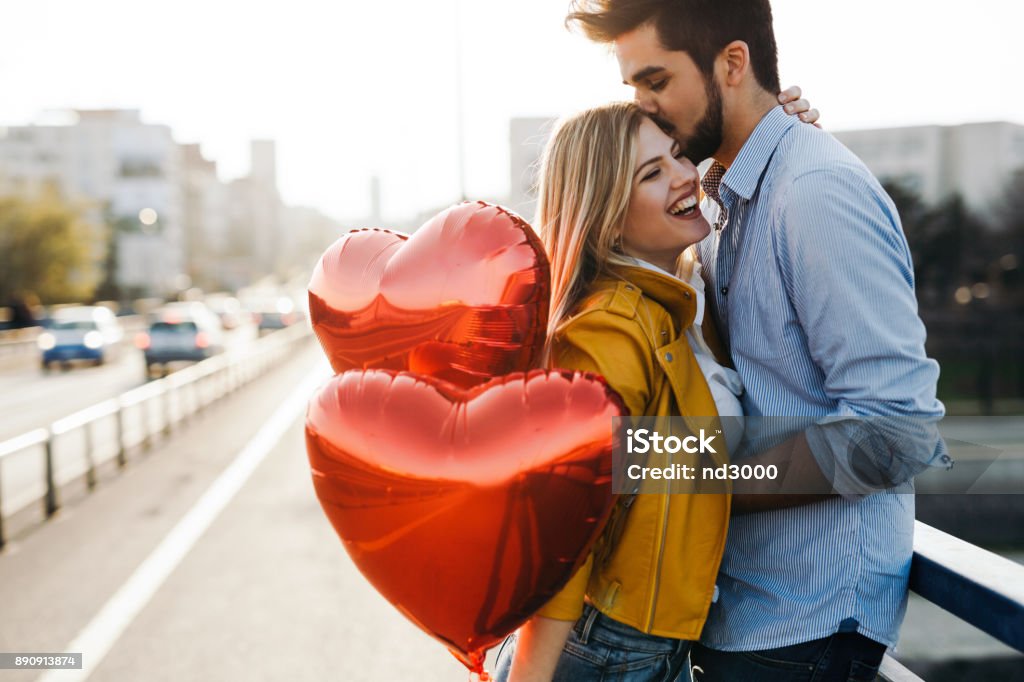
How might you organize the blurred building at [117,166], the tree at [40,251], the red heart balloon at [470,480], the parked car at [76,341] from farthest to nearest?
the blurred building at [117,166] → the tree at [40,251] → the parked car at [76,341] → the red heart balloon at [470,480]

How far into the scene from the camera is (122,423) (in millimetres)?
11883

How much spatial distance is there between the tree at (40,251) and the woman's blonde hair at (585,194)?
188ft

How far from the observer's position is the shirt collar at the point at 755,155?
6.70ft

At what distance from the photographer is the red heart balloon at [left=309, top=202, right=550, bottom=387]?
183 centimetres

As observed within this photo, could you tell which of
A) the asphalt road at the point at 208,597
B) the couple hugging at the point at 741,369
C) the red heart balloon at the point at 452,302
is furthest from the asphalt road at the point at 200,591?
the red heart balloon at the point at 452,302

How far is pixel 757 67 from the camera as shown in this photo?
88.0 inches

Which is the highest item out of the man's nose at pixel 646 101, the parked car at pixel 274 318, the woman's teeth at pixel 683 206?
the man's nose at pixel 646 101

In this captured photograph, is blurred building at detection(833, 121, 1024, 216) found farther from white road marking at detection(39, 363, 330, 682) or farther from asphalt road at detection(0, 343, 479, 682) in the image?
asphalt road at detection(0, 343, 479, 682)

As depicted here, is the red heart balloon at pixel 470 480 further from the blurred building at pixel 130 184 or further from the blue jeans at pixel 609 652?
the blurred building at pixel 130 184

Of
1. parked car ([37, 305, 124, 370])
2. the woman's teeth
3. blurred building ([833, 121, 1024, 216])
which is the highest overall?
blurred building ([833, 121, 1024, 216])

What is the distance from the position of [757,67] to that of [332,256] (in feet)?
3.65

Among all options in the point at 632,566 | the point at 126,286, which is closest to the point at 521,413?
the point at 632,566

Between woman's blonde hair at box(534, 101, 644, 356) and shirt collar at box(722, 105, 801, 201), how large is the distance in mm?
233

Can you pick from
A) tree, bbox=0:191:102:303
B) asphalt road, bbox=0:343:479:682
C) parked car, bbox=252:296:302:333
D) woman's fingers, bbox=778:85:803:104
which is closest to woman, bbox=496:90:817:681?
woman's fingers, bbox=778:85:803:104
